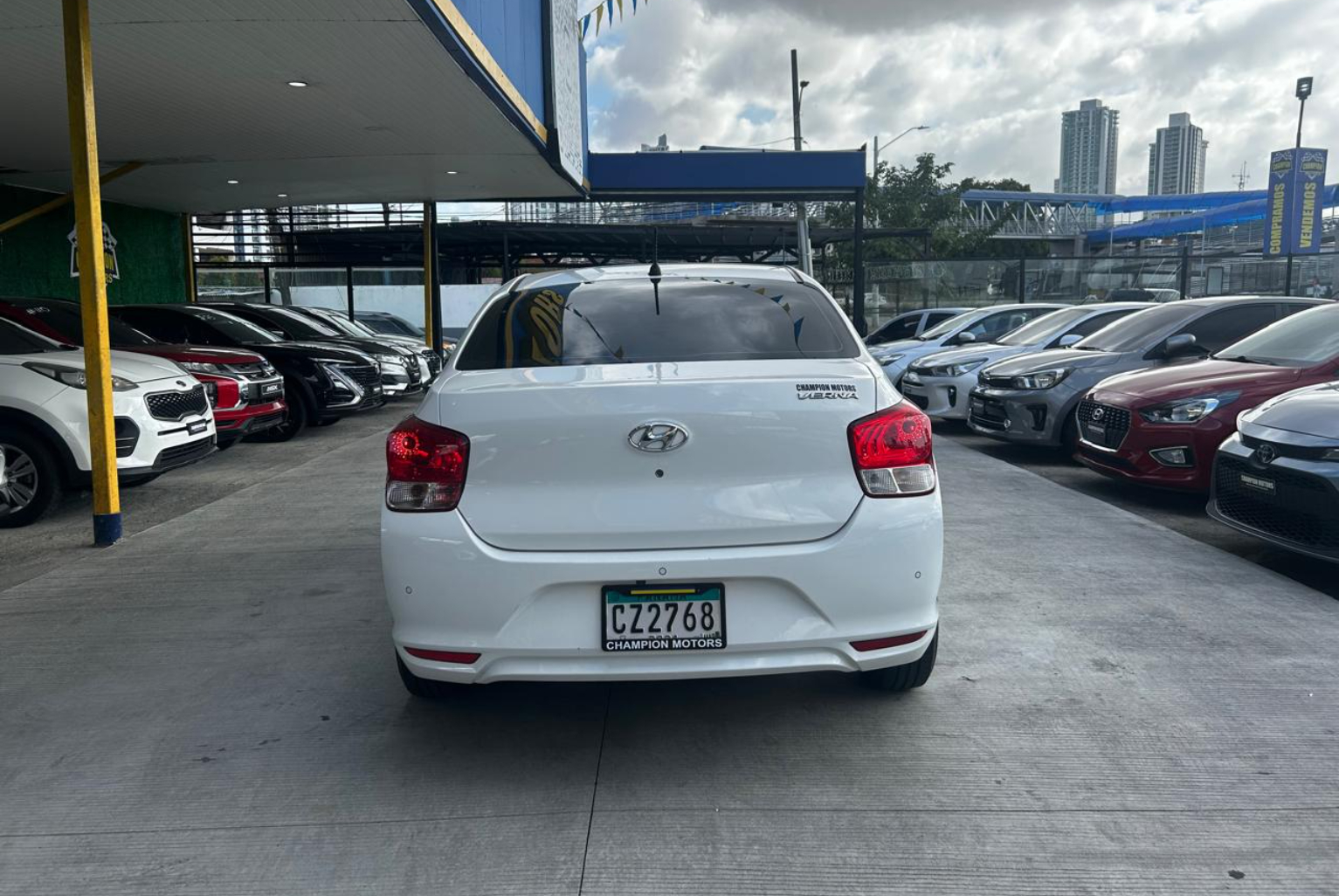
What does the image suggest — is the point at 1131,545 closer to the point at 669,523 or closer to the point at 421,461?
the point at 669,523

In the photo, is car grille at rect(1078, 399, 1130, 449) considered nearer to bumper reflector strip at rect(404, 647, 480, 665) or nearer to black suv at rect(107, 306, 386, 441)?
bumper reflector strip at rect(404, 647, 480, 665)

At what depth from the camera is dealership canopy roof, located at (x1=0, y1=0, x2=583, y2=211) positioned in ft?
24.5

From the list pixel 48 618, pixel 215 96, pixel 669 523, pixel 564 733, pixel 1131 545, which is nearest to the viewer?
pixel 669 523

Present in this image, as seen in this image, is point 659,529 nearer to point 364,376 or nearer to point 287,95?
point 287,95

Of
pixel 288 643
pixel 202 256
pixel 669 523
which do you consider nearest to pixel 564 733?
pixel 669 523

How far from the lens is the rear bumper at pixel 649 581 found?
3.19 m

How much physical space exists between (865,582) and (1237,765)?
135 cm

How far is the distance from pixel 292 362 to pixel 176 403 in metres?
4.79

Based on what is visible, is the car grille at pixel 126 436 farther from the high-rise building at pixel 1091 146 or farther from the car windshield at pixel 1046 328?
the high-rise building at pixel 1091 146

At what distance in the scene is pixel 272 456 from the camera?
36.1ft

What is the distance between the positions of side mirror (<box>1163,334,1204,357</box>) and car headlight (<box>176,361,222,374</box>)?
8.36 m

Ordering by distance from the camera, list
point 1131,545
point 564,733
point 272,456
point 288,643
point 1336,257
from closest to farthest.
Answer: point 564,733 → point 288,643 → point 1131,545 → point 272,456 → point 1336,257

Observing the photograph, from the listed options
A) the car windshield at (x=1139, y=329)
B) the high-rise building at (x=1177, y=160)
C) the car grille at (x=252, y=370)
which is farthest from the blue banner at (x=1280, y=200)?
the high-rise building at (x=1177, y=160)

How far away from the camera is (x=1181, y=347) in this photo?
28.3 feet
